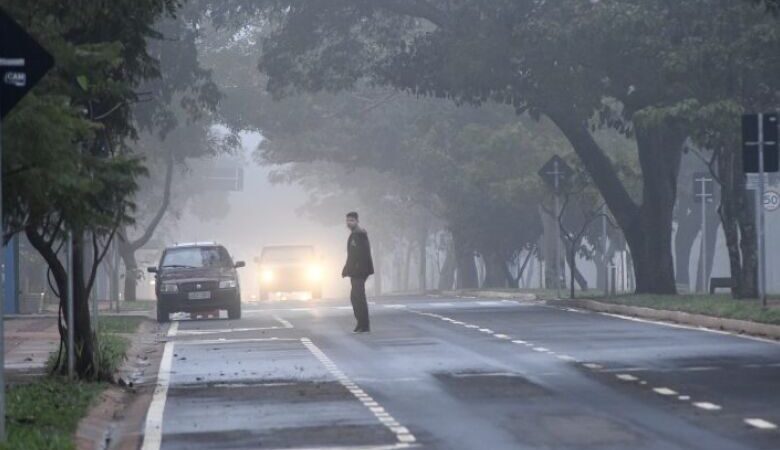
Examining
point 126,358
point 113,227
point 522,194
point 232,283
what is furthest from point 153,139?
point 113,227

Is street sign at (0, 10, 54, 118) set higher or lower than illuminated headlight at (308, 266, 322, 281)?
higher

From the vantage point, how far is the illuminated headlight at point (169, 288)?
123 ft

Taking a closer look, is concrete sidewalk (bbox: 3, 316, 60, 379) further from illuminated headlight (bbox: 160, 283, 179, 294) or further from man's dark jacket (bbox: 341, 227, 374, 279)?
man's dark jacket (bbox: 341, 227, 374, 279)

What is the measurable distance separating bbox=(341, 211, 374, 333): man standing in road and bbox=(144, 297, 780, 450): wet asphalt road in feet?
1.15

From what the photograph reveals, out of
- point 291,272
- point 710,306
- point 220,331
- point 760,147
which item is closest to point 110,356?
point 220,331

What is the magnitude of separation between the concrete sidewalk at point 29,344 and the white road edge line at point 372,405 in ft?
11.1

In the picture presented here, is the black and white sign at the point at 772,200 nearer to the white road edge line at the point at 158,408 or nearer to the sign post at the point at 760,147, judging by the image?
the sign post at the point at 760,147

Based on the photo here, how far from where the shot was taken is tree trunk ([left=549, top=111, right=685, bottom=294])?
37938 millimetres

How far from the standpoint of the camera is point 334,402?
17.0 metres

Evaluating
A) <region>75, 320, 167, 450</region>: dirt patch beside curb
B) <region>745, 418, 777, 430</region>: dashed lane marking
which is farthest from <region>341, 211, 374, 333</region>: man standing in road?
<region>745, 418, 777, 430</region>: dashed lane marking

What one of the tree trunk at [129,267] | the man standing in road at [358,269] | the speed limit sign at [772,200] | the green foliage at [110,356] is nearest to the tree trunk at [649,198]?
the speed limit sign at [772,200]

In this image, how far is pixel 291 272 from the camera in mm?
62781

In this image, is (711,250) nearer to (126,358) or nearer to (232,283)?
(232,283)

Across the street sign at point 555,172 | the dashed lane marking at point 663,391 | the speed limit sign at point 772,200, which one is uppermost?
the street sign at point 555,172
